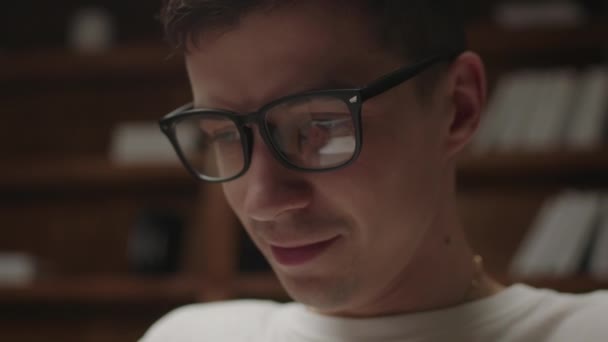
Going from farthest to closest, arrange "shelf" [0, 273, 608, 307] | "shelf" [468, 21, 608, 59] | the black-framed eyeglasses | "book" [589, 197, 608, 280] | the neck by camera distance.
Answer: "shelf" [0, 273, 608, 307] → "shelf" [468, 21, 608, 59] → "book" [589, 197, 608, 280] → the neck → the black-framed eyeglasses

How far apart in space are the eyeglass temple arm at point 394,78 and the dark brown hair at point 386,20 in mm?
22

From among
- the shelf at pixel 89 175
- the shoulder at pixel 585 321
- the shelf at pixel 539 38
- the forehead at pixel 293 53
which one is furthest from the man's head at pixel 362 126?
the shelf at pixel 89 175

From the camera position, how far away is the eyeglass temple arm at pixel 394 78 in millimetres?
712

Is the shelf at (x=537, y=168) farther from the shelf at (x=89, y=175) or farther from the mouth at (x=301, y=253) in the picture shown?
the mouth at (x=301, y=253)

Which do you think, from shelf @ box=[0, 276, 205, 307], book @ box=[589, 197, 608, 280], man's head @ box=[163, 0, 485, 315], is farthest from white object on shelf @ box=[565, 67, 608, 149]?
man's head @ box=[163, 0, 485, 315]

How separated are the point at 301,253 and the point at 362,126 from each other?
0.15 m

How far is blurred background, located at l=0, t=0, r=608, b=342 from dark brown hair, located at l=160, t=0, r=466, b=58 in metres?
1.28

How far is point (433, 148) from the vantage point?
79cm

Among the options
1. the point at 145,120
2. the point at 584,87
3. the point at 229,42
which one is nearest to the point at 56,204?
the point at 145,120

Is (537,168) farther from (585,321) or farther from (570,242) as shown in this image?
(585,321)

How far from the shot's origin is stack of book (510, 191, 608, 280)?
1914 millimetres

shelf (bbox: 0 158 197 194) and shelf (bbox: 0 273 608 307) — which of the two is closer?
shelf (bbox: 0 273 608 307)

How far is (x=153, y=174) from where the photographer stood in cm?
251

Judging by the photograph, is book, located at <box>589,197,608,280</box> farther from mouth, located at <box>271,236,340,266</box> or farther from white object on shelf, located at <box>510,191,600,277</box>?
mouth, located at <box>271,236,340,266</box>
